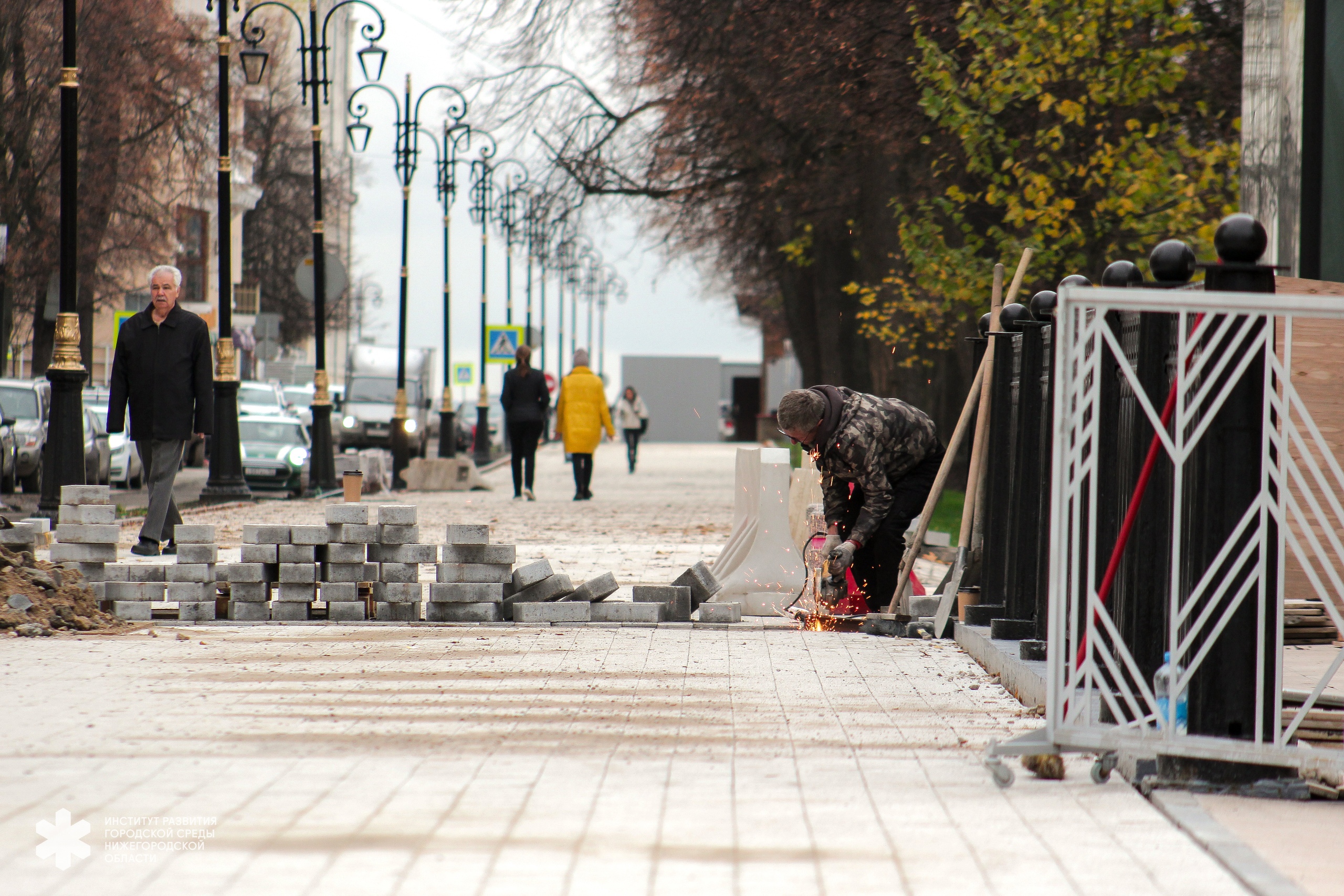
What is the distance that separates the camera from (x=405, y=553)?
8.86 meters

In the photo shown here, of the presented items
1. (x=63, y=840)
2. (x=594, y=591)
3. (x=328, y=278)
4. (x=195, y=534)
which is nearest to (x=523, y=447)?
(x=328, y=278)

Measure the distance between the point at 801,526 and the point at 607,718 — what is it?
4.49 meters

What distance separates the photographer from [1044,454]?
7059 millimetres

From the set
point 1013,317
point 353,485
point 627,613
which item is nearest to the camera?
point 1013,317

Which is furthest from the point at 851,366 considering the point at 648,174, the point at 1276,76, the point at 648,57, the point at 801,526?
the point at 801,526

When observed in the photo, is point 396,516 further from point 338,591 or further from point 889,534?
point 889,534

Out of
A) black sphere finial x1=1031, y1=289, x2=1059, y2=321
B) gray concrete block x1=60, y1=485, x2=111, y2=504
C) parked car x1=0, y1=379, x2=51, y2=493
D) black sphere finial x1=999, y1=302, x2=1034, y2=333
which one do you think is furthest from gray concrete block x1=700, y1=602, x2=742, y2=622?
parked car x1=0, y1=379, x2=51, y2=493

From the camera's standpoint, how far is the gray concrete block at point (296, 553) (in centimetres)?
886

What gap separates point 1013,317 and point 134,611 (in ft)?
16.8

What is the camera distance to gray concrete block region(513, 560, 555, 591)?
8914 millimetres

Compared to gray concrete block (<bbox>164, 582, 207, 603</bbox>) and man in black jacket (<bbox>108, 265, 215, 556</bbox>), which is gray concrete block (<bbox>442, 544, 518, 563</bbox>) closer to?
gray concrete block (<bbox>164, 582, 207, 603</bbox>)

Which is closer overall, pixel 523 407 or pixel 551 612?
pixel 551 612

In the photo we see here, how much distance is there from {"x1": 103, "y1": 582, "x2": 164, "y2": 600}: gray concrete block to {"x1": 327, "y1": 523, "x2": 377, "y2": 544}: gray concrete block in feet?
3.32

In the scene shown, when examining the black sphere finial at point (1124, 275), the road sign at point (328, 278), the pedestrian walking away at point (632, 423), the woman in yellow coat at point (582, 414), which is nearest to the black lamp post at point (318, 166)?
the road sign at point (328, 278)
